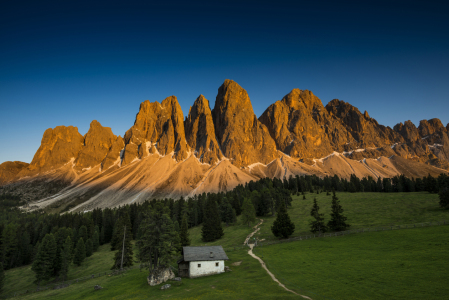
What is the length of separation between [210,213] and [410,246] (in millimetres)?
55310

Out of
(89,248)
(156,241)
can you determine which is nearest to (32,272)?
(89,248)

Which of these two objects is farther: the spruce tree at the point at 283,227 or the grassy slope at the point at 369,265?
the spruce tree at the point at 283,227

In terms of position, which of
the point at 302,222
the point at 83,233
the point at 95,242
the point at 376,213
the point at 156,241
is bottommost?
the point at 95,242

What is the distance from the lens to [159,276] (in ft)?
118

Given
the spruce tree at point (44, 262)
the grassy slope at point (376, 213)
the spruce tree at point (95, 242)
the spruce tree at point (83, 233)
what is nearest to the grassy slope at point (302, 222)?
the grassy slope at point (376, 213)

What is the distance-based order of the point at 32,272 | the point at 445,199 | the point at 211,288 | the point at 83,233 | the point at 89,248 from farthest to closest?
the point at 83,233
the point at 89,248
the point at 445,199
the point at 32,272
the point at 211,288

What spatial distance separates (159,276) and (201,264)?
23.2 ft

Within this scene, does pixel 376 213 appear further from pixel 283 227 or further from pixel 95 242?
pixel 95 242

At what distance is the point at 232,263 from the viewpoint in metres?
43.3

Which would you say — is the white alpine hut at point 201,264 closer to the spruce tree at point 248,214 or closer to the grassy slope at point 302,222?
the grassy slope at point 302,222

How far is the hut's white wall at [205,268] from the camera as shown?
126 feet

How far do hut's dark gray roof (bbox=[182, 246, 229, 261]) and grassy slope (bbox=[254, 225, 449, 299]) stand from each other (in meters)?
8.83

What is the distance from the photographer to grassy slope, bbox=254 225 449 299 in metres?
23.0

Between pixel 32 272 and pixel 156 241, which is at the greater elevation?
pixel 156 241
